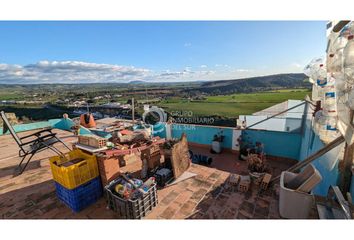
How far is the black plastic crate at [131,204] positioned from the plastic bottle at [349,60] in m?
2.40

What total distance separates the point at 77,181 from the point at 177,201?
143cm

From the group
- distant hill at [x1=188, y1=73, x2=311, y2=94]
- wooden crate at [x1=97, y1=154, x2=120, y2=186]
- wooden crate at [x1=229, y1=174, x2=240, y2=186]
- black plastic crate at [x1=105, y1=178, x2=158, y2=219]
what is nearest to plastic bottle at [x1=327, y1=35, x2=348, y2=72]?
wooden crate at [x1=229, y1=174, x2=240, y2=186]

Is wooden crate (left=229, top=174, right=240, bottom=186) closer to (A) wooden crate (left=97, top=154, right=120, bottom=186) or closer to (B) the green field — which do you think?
(A) wooden crate (left=97, top=154, right=120, bottom=186)

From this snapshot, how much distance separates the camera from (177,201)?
98.5 inches

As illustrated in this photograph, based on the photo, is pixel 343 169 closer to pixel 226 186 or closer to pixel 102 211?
pixel 226 186

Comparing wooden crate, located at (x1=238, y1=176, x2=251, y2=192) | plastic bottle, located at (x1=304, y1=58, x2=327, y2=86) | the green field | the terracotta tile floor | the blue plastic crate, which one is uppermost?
plastic bottle, located at (x1=304, y1=58, x2=327, y2=86)

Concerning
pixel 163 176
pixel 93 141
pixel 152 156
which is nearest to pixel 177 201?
pixel 163 176

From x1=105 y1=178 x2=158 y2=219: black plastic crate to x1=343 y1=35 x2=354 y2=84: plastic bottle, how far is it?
2398 mm

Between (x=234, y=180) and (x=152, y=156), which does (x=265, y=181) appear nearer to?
(x=234, y=180)

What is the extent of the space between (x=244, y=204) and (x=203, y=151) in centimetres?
279

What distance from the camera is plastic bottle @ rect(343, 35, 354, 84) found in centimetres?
144
